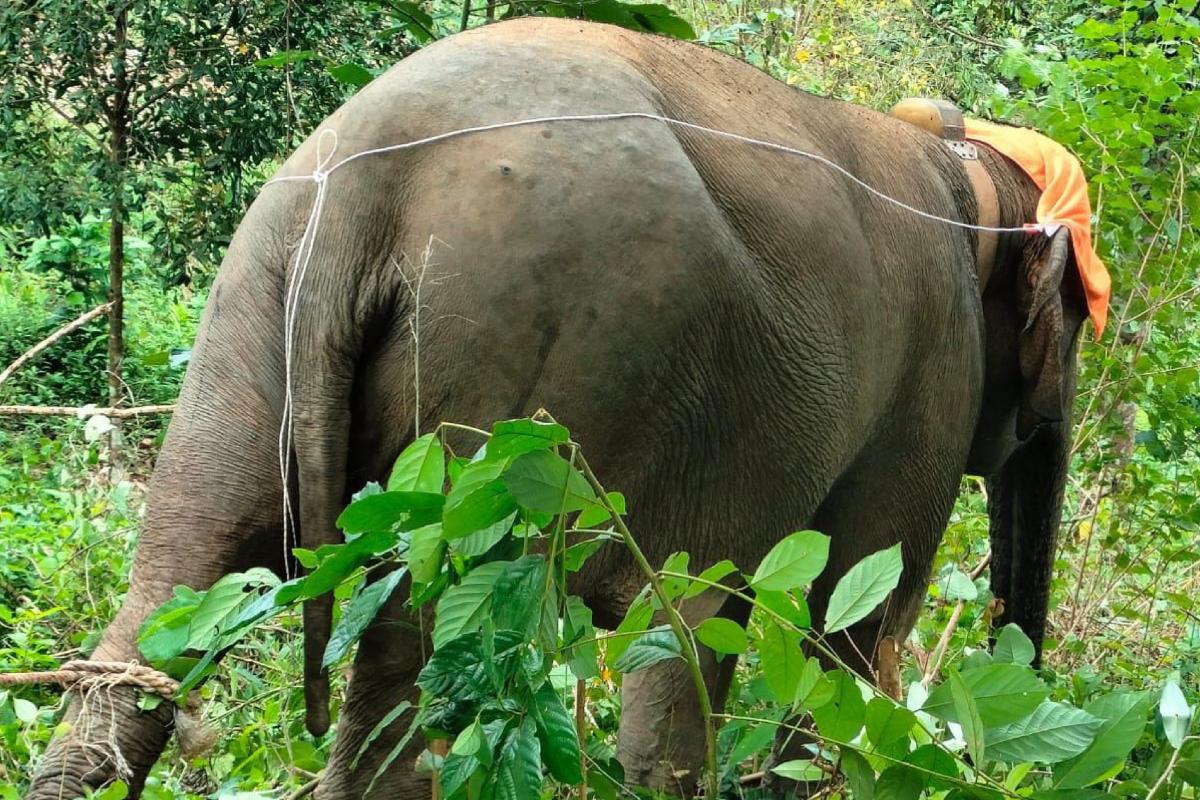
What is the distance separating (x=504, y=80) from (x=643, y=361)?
57 centimetres

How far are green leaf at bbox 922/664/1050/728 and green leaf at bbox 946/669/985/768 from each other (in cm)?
2

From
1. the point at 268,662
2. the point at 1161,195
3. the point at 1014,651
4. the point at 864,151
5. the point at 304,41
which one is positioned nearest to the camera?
the point at 1014,651

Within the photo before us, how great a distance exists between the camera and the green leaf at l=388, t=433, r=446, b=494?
1688 millimetres

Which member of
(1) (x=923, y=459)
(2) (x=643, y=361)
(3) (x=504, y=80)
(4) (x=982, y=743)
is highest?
(3) (x=504, y=80)

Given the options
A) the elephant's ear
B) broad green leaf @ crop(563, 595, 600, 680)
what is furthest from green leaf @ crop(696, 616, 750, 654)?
the elephant's ear

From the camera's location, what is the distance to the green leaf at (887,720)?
175cm

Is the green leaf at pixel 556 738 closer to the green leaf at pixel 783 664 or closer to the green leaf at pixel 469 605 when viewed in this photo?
the green leaf at pixel 469 605

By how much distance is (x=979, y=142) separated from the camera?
166 inches

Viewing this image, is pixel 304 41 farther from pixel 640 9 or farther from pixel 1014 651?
pixel 1014 651

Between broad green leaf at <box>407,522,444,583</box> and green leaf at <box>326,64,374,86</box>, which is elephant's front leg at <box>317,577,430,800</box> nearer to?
broad green leaf at <box>407,522,444,583</box>

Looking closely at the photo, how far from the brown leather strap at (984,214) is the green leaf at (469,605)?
2594 millimetres

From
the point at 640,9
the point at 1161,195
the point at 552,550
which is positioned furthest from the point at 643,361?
the point at 1161,195

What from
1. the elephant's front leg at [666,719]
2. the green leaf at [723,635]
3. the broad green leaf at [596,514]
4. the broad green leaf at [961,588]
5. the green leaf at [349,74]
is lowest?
the elephant's front leg at [666,719]

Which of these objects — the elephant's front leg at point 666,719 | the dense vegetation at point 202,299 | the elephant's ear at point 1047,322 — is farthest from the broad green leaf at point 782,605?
the elephant's ear at point 1047,322
